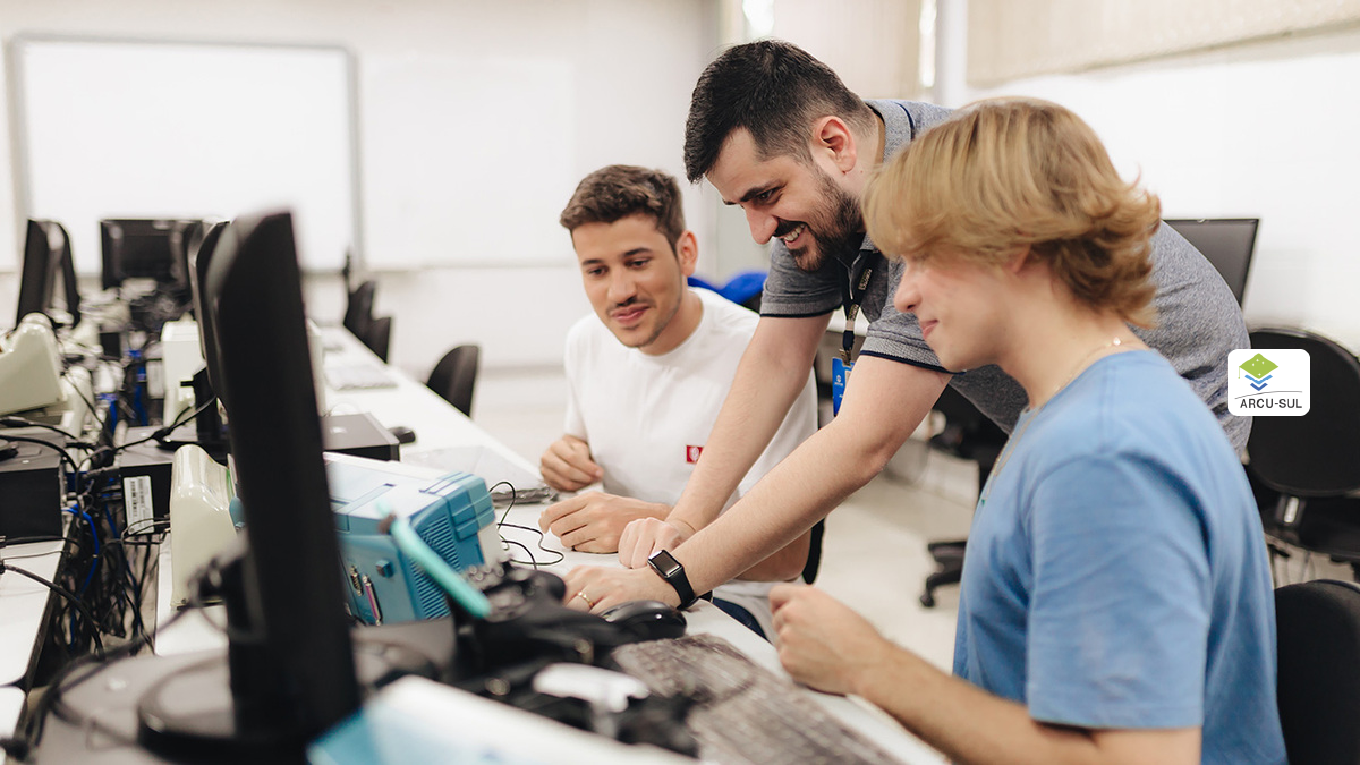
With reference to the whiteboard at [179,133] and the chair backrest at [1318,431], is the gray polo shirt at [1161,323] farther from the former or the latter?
the whiteboard at [179,133]

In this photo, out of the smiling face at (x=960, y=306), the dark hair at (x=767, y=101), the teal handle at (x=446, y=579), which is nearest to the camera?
the teal handle at (x=446, y=579)

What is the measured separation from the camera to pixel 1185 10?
3.09m

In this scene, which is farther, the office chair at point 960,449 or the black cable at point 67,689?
the office chair at point 960,449

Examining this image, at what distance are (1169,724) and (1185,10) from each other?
310cm

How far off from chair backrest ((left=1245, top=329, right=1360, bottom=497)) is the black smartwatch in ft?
5.48

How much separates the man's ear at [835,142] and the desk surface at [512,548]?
63cm

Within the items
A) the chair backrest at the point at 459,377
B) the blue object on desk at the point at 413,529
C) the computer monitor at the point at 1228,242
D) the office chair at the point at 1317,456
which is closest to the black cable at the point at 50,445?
the blue object on desk at the point at 413,529

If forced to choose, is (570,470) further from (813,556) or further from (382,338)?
(382,338)

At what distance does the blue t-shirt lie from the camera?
0.67 metres

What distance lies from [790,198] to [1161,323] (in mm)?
Answer: 511

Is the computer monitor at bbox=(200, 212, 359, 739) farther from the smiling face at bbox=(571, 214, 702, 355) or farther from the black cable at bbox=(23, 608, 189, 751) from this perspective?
the smiling face at bbox=(571, 214, 702, 355)

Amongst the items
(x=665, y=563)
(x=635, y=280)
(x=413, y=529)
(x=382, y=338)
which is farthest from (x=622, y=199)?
(x=382, y=338)

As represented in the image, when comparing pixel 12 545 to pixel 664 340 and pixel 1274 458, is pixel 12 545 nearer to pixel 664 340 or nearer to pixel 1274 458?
pixel 664 340

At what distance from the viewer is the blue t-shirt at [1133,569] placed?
672mm
